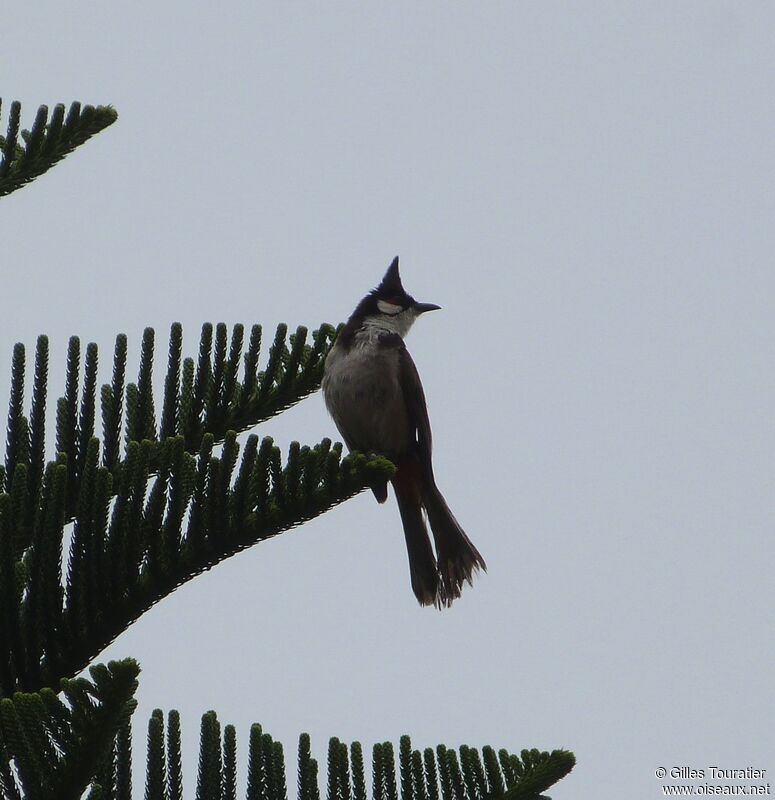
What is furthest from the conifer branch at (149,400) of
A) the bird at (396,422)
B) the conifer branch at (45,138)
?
the bird at (396,422)

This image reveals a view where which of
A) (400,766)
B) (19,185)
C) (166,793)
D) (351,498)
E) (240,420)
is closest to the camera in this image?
(166,793)

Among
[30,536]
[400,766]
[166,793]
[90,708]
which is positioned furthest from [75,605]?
[400,766]

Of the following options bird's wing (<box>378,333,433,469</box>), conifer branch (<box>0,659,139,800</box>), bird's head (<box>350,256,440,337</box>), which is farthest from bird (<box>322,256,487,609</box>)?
conifer branch (<box>0,659,139,800</box>)

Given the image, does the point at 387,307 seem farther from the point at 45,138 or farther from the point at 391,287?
the point at 45,138

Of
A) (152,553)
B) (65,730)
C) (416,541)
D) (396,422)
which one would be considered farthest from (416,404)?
(65,730)

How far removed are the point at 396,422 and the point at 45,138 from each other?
2543 millimetres

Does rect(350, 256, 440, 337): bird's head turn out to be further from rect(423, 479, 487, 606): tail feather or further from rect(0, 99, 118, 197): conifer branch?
rect(0, 99, 118, 197): conifer branch

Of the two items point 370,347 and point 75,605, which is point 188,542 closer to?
point 75,605

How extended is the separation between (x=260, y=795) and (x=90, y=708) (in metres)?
0.77

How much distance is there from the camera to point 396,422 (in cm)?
550

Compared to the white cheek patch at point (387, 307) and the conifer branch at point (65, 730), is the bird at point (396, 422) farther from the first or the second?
the conifer branch at point (65, 730)

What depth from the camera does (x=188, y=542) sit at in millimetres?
2912

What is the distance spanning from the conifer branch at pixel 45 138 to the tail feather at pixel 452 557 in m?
2.54

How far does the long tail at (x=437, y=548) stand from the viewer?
5.05 meters
